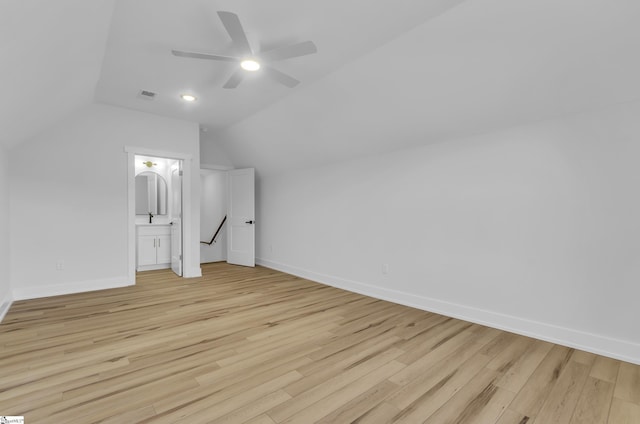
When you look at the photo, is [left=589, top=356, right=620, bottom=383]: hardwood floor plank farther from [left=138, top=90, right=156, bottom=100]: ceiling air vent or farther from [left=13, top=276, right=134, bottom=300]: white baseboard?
[left=13, top=276, right=134, bottom=300]: white baseboard

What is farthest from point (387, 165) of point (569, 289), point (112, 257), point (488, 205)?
point (112, 257)

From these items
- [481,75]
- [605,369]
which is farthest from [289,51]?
[605,369]

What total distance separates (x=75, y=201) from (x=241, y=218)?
285cm

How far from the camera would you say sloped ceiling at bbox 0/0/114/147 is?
1678 mm

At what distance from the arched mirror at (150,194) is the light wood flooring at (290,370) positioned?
294 centimetres

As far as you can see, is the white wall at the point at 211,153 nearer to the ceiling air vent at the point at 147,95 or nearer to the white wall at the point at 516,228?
the ceiling air vent at the point at 147,95

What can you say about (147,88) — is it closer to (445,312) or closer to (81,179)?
(81,179)

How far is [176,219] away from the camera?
18.7 feet

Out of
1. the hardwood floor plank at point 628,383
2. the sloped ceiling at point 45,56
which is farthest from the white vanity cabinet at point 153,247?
the hardwood floor plank at point 628,383

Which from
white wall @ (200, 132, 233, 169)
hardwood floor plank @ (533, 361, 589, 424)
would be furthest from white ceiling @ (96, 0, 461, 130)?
hardwood floor plank @ (533, 361, 589, 424)

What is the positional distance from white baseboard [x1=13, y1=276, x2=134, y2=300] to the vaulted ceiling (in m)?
1.91

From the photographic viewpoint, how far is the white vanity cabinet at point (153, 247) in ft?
19.2

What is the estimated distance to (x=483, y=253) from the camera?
127 inches

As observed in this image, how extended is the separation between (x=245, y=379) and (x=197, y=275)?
11.9ft
